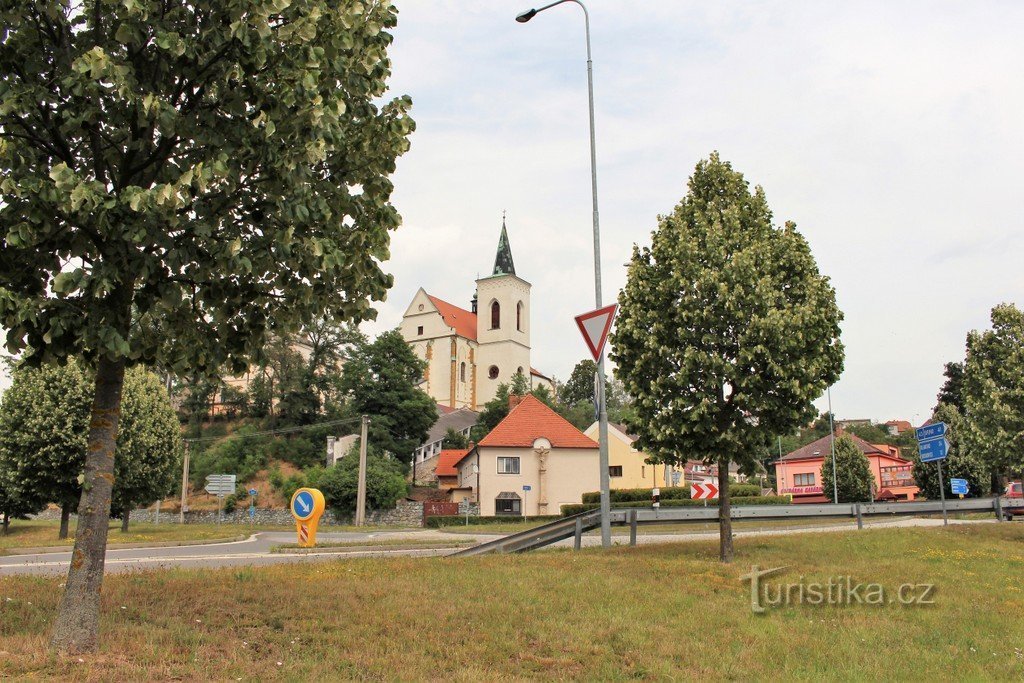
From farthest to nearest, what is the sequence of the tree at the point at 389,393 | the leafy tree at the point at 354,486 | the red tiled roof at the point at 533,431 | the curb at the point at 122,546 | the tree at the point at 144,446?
the tree at the point at 389,393 → the red tiled roof at the point at 533,431 → the leafy tree at the point at 354,486 → the tree at the point at 144,446 → the curb at the point at 122,546

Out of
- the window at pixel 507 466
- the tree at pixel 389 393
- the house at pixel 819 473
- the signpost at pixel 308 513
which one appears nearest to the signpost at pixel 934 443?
the signpost at pixel 308 513

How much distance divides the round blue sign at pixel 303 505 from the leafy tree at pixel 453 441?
2403 inches

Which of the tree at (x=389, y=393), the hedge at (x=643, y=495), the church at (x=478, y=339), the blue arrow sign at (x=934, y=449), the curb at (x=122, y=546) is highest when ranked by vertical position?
the church at (x=478, y=339)

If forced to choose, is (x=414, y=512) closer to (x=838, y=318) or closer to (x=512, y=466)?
(x=512, y=466)

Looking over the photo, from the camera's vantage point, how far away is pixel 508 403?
281 feet

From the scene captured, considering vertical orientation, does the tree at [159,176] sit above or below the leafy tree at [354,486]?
above

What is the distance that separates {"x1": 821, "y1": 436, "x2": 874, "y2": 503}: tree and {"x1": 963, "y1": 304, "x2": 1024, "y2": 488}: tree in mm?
44326

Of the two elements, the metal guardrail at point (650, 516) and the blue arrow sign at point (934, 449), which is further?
the blue arrow sign at point (934, 449)

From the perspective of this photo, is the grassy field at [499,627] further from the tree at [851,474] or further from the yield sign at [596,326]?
the tree at [851,474]

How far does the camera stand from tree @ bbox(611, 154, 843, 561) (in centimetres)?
1455

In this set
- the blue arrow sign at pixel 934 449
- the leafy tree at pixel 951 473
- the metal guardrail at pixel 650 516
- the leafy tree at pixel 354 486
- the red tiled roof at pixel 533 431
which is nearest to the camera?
the metal guardrail at pixel 650 516

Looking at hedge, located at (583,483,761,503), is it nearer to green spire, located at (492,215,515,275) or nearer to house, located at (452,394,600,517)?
house, located at (452,394,600,517)

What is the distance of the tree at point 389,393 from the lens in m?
67.6

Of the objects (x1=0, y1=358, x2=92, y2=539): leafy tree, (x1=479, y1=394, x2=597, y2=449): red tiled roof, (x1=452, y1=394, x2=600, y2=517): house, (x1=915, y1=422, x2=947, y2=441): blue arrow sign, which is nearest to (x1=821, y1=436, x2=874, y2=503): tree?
(x1=452, y1=394, x2=600, y2=517): house
